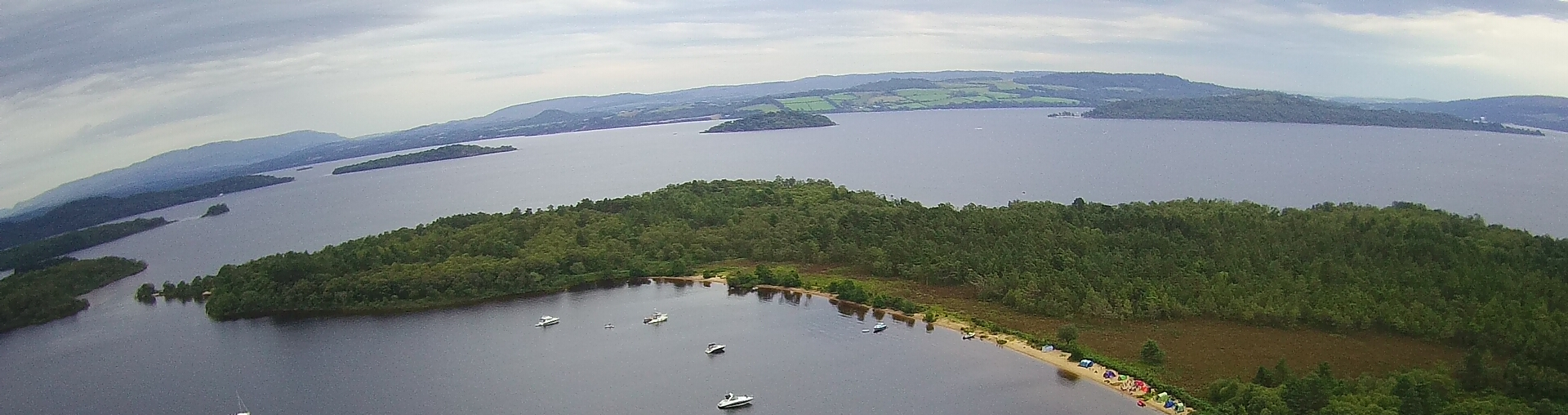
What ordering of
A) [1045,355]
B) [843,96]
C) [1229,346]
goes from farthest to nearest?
[843,96]
[1045,355]
[1229,346]

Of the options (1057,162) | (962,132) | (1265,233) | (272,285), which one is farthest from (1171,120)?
(272,285)

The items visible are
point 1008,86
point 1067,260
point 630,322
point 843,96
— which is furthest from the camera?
point 1008,86


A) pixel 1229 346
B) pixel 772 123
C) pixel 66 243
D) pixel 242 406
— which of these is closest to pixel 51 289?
pixel 66 243

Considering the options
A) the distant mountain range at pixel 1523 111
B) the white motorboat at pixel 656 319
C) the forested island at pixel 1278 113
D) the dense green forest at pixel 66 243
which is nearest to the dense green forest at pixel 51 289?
the dense green forest at pixel 66 243

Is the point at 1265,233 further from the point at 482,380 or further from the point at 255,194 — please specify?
the point at 255,194

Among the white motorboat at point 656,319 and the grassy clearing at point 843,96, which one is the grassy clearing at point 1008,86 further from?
A: the white motorboat at point 656,319

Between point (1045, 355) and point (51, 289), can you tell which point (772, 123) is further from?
point (1045, 355)
